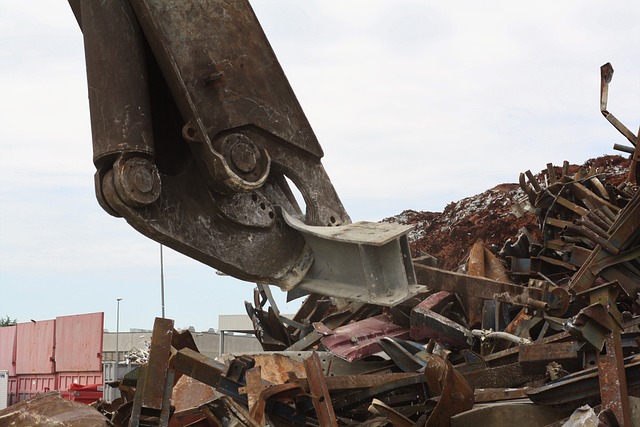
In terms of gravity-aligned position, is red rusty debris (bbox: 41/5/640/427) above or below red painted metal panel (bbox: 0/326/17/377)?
below

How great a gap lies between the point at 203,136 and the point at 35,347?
13.6 m

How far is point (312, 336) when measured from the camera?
214 inches

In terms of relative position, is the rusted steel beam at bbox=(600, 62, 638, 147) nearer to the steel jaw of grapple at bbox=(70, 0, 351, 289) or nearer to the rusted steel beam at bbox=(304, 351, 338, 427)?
the steel jaw of grapple at bbox=(70, 0, 351, 289)

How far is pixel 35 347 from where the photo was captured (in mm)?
16234

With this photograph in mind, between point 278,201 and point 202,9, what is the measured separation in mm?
931

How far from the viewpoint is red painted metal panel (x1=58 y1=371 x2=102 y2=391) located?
13.3 metres

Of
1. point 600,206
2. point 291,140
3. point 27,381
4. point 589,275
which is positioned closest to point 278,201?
point 291,140

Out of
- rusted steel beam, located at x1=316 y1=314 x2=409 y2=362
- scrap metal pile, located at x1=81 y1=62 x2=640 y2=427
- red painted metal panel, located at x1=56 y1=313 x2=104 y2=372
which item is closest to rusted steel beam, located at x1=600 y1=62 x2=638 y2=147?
scrap metal pile, located at x1=81 y1=62 x2=640 y2=427

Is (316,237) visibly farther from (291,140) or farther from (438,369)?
(438,369)

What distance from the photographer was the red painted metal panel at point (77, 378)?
43.5 feet

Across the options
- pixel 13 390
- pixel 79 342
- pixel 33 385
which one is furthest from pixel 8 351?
pixel 79 342

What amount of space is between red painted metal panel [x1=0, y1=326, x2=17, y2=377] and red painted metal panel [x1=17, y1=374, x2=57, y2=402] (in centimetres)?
66

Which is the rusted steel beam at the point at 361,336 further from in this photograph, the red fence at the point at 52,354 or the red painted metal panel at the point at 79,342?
the red painted metal panel at the point at 79,342

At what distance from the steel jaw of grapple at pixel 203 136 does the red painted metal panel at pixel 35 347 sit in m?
12.1
